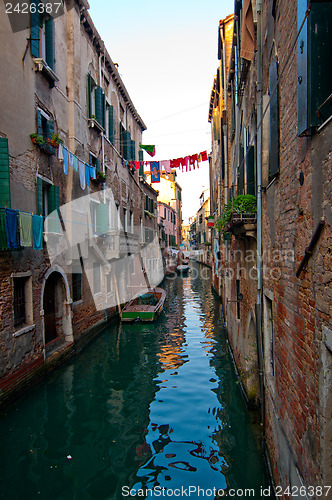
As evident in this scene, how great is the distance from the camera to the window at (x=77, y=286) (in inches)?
456

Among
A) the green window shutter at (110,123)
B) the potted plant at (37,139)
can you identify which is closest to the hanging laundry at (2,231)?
the potted plant at (37,139)

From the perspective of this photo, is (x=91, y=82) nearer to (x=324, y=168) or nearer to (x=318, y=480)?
(x=324, y=168)

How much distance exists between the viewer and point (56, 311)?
410 inches

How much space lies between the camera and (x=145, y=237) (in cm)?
2489

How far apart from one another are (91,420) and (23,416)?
1303 millimetres

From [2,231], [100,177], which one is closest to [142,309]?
[100,177]

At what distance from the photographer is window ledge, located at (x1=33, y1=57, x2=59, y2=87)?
28.1 ft

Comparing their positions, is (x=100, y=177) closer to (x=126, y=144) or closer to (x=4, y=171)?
(x=126, y=144)

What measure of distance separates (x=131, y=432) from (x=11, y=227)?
4.42 metres

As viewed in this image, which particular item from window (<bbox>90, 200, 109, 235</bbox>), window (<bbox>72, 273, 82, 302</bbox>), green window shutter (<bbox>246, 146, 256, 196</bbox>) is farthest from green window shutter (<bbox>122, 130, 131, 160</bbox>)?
green window shutter (<bbox>246, 146, 256, 196</bbox>)

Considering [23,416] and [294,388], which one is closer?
[294,388]

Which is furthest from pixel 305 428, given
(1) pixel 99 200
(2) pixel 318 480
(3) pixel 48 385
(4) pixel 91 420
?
(1) pixel 99 200

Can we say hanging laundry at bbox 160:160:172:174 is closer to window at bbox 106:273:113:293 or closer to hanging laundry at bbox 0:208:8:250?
window at bbox 106:273:113:293

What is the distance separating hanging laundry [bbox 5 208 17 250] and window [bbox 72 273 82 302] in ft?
15.1
